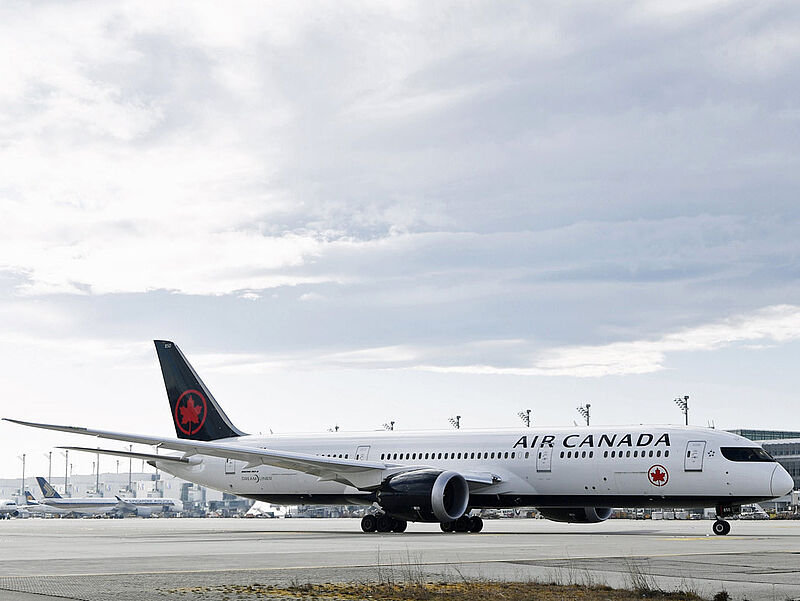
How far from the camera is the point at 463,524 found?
36.1 m

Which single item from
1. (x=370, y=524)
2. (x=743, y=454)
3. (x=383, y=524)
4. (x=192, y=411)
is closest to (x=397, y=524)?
(x=383, y=524)

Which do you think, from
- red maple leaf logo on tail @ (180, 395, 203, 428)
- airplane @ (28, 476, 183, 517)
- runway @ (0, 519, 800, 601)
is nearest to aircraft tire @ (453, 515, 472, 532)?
runway @ (0, 519, 800, 601)

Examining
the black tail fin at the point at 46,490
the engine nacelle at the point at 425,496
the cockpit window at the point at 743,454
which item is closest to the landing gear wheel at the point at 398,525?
the engine nacelle at the point at 425,496

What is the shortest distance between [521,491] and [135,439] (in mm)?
13793

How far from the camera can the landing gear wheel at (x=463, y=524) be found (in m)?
36.1

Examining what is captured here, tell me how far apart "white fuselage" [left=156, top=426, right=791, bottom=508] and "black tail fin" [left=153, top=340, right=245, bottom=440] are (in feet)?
14.1

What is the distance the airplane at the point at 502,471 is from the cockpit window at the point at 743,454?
3 centimetres

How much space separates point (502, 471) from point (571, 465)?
2.64 meters

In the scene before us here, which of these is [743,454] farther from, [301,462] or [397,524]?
[301,462]

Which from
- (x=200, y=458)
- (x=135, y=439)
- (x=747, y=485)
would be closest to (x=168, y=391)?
(x=200, y=458)

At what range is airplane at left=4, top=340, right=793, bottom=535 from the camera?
3331 centimetres

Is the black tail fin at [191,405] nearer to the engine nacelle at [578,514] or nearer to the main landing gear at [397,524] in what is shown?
the main landing gear at [397,524]

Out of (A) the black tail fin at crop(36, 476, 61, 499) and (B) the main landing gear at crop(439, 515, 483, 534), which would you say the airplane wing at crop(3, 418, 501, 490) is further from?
(A) the black tail fin at crop(36, 476, 61, 499)

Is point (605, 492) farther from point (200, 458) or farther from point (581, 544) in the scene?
point (200, 458)
